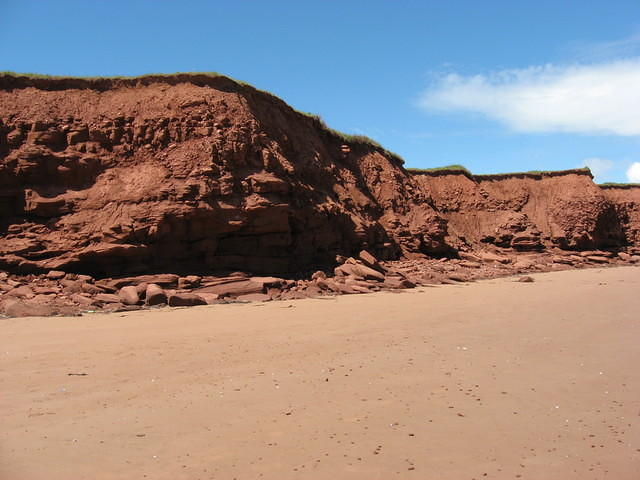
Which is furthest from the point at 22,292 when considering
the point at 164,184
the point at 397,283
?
the point at 397,283

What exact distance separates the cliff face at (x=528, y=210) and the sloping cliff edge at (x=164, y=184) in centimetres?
1216

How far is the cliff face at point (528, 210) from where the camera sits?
31.6 m

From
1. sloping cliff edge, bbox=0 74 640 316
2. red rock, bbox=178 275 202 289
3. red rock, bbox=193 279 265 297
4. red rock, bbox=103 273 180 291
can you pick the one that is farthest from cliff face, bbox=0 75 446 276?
red rock, bbox=193 279 265 297

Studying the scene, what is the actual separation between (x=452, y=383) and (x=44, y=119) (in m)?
15.6

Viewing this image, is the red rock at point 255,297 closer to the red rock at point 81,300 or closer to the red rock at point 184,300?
the red rock at point 184,300

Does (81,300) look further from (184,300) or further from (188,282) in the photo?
(188,282)

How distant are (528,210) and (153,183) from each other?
26728 millimetres

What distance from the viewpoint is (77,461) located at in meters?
3.54

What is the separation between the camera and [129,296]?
12.6 m

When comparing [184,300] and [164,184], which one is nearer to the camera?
[184,300]

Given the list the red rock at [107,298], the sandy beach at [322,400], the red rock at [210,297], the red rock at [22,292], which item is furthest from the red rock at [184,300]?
the red rock at [22,292]

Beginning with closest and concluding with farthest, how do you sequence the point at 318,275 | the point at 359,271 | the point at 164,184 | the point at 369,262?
the point at 164,184 < the point at 318,275 < the point at 359,271 < the point at 369,262

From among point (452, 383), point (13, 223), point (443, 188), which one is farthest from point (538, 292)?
point (443, 188)

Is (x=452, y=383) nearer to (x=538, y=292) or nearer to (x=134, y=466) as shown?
(x=134, y=466)
